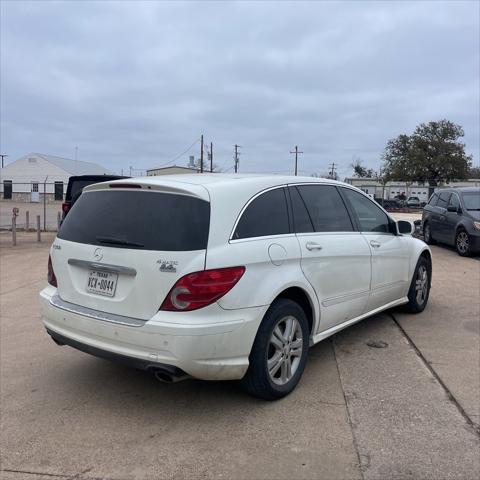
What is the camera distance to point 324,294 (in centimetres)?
432

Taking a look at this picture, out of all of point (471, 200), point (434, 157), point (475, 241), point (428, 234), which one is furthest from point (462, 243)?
point (434, 157)

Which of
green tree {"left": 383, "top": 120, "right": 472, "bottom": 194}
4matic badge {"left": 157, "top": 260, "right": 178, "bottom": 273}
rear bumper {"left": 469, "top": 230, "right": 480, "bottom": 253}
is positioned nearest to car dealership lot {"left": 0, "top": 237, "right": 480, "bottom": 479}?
4matic badge {"left": 157, "top": 260, "right": 178, "bottom": 273}

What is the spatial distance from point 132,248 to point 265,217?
1051mm

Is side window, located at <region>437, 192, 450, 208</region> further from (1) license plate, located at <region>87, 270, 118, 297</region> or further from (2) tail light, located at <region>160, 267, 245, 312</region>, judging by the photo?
(1) license plate, located at <region>87, 270, 118, 297</region>

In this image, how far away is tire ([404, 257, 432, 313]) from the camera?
246 inches

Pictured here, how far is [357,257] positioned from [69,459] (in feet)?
9.89

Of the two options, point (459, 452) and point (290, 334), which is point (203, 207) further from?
point (459, 452)

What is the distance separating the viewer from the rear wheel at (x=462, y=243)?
11336 millimetres

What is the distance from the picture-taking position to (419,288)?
6.43m

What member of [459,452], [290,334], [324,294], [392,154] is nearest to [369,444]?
[459,452]

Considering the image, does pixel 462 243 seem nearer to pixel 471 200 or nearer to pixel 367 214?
pixel 471 200

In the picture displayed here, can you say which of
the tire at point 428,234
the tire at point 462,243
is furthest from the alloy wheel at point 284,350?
the tire at point 428,234

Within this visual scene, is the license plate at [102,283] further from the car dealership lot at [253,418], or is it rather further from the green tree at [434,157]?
the green tree at [434,157]

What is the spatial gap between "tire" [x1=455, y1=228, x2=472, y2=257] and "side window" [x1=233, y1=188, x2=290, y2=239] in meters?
8.53
